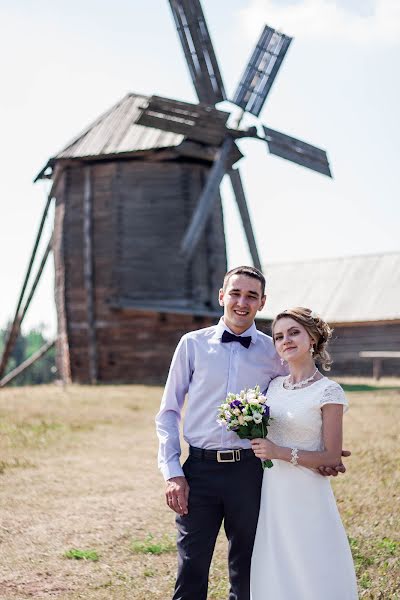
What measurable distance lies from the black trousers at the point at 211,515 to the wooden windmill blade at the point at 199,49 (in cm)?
1813

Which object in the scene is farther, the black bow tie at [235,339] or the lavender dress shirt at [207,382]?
the black bow tie at [235,339]

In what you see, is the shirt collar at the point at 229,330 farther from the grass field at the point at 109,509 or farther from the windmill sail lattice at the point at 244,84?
the windmill sail lattice at the point at 244,84

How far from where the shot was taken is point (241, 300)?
3.72m

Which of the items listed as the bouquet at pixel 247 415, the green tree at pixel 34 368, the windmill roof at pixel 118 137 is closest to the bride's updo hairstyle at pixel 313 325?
the bouquet at pixel 247 415

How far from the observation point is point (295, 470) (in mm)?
3490

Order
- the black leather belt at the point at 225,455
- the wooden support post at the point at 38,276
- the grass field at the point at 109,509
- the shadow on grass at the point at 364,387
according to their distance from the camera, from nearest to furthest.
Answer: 1. the black leather belt at the point at 225,455
2. the grass field at the point at 109,509
3. the shadow on grass at the point at 364,387
4. the wooden support post at the point at 38,276

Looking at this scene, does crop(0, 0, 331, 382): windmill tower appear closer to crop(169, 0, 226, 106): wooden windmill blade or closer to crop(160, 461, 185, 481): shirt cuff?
crop(169, 0, 226, 106): wooden windmill blade

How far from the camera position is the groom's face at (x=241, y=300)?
3711 mm

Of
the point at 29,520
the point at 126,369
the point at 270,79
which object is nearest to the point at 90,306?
the point at 126,369

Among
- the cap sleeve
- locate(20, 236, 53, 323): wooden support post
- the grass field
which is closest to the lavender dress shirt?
the cap sleeve

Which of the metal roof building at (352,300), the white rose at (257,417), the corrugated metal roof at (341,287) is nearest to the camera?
the white rose at (257,417)

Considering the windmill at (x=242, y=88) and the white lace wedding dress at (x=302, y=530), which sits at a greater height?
the windmill at (x=242, y=88)

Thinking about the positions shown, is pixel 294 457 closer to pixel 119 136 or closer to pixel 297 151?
pixel 297 151

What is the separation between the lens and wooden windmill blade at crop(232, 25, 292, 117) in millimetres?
20266
